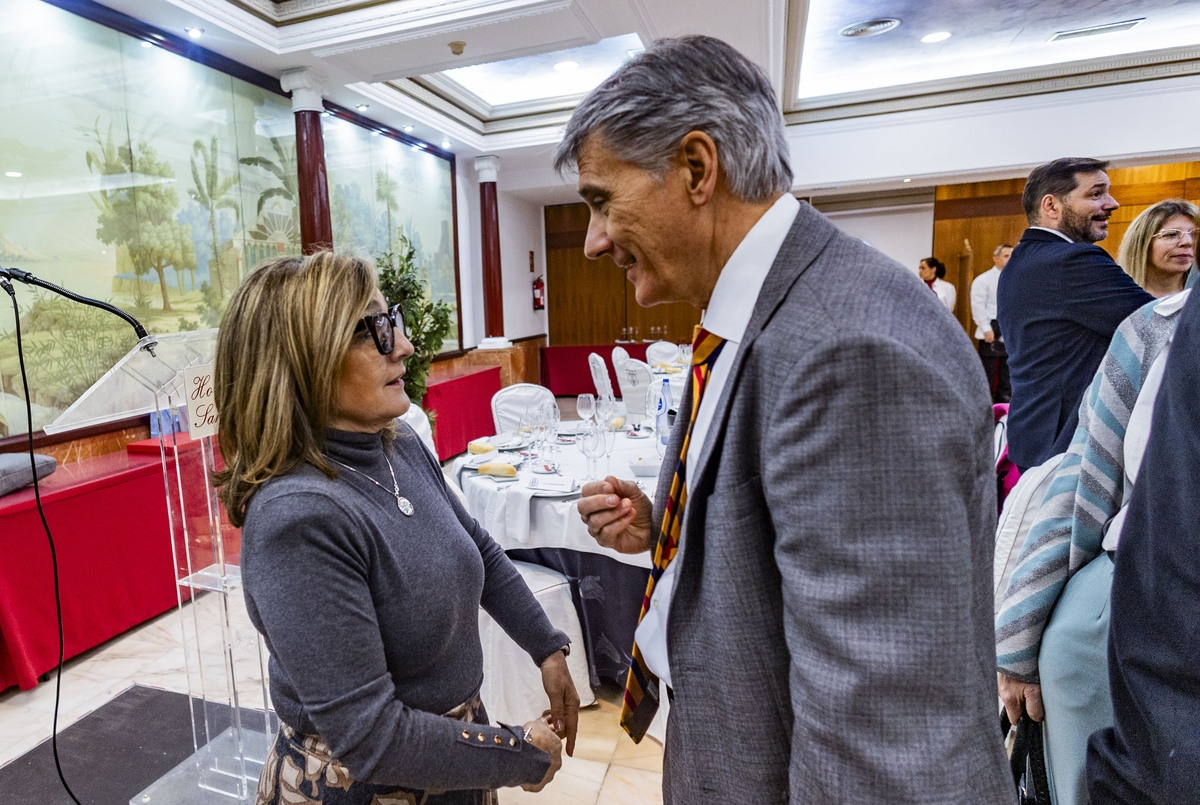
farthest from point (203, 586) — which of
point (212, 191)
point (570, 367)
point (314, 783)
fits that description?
point (570, 367)

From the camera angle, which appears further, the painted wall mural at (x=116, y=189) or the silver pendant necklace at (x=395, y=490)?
the painted wall mural at (x=116, y=189)

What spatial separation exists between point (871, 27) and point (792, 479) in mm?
6760

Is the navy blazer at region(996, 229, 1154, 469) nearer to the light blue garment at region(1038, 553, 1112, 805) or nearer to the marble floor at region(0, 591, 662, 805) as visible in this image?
the light blue garment at region(1038, 553, 1112, 805)

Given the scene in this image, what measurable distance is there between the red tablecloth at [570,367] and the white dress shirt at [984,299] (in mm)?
4320

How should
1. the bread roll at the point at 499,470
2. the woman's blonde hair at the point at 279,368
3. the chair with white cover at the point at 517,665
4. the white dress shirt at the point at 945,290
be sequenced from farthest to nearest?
the white dress shirt at the point at 945,290, the bread roll at the point at 499,470, the chair with white cover at the point at 517,665, the woman's blonde hair at the point at 279,368

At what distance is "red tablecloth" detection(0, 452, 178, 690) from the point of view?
2836 millimetres

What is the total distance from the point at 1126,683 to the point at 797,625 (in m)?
0.52

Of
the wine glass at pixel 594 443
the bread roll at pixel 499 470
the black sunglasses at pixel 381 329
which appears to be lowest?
the bread roll at pixel 499 470

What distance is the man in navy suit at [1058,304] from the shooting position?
2.25 metres

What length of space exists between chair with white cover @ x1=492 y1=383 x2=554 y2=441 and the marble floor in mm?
1752

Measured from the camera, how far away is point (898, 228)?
397 inches

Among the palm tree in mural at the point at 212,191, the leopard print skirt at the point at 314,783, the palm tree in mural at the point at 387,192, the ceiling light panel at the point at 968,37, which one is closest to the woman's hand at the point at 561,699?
the leopard print skirt at the point at 314,783

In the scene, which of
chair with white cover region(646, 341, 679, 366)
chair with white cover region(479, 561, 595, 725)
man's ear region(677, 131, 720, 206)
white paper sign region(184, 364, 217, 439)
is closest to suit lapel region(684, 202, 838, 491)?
man's ear region(677, 131, 720, 206)

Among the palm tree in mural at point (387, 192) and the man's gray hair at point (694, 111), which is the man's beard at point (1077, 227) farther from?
the palm tree in mural at point (387, 192)
